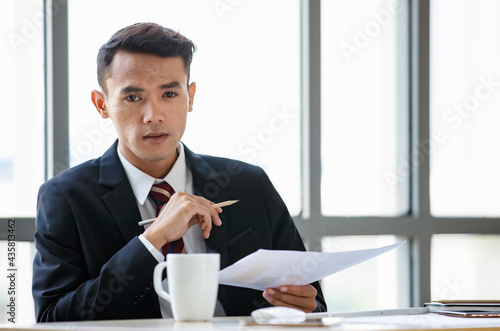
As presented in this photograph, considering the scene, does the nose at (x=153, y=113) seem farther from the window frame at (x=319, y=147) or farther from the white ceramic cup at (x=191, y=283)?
the window frame at (x=319, y=147)

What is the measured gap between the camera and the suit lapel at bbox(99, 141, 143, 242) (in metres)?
1.77

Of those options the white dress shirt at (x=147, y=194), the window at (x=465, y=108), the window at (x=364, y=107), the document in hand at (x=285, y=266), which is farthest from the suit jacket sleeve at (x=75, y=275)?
the window at (x=465, y=108)

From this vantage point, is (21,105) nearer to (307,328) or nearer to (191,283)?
(191,283)

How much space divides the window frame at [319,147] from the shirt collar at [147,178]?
98 centimetres

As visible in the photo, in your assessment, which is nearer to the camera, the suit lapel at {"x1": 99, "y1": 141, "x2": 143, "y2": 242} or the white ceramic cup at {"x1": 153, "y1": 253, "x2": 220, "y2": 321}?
the white ceramic cup at {"x1": 153, "y1": 253, "x2": 220, "y2": 321}

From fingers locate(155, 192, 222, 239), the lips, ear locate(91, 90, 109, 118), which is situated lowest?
fingers locate(155, 192, 222, 239)

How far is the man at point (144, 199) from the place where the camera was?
162 centimetres

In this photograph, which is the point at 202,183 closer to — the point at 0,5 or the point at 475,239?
the point at 0,5

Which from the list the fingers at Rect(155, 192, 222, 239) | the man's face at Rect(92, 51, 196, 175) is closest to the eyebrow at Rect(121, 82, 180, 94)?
the man's face at Rect(92, 51, 196, 175)

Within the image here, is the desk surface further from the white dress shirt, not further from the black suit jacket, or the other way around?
the white dress shirt

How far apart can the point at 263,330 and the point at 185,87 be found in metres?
1.01

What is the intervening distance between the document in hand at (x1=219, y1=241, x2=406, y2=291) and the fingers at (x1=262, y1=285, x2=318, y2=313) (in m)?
0.02

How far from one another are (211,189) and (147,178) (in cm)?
20

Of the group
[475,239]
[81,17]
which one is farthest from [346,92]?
[81,17]
